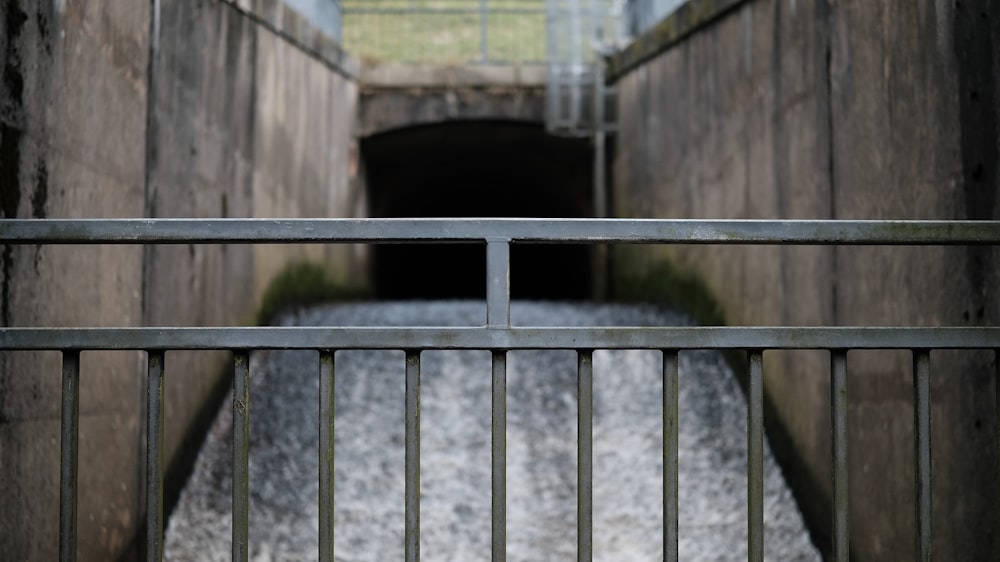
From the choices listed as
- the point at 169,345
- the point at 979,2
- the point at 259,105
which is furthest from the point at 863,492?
the point at 259,105

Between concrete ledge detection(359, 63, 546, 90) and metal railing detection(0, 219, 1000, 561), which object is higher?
concrete ledge detection(359, 63, 546, 90)

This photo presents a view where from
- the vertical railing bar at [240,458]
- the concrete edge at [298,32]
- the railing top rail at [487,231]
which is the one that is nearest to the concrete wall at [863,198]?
the railing top rail at [487,231]

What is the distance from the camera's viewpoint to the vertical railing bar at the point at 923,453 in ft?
6.68

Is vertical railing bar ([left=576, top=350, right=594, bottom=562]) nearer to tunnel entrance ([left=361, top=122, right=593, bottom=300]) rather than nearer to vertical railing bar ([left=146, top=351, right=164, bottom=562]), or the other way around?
vertical railing bar ([left=146, top=351, right=164, bottom=562])

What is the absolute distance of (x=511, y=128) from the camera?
389 inches

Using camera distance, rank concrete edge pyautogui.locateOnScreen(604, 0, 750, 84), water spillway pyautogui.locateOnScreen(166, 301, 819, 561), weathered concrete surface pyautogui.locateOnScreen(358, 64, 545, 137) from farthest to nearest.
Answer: weathered concrete surface pyautogui.locateOnScreen(358, 64, 545, 137) < concrete edge pyautogui.locateOnScreen(604, 0, 750, 84) < water spillway pyautogui.locateOnScreen(166, 301, 819, 561)

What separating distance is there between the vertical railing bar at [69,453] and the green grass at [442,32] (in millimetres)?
9844

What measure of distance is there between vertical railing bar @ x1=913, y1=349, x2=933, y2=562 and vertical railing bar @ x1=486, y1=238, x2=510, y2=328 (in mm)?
858

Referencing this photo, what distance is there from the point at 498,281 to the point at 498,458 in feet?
1.21

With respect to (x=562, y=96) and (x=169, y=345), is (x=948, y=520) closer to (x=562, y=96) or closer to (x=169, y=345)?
(x=169, y=345)

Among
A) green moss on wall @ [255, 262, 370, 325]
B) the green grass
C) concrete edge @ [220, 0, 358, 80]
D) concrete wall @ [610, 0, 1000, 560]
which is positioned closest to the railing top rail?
concrete wall @ [610, 0, 1000, 560]

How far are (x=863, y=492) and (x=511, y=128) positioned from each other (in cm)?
642

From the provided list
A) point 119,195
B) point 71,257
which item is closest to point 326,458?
point 71,257

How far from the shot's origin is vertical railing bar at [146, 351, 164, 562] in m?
2.02
